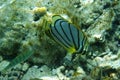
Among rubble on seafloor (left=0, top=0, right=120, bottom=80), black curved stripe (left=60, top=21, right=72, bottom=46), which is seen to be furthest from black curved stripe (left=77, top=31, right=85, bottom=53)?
rubble on seafloor (left=0, top=0, right=120, bottom=80)

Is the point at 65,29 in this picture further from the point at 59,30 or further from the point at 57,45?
the point at 57,45

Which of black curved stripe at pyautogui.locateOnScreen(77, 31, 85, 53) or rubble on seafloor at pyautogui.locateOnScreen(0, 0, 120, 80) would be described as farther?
rubble on seafloor at pyautogui.locateOnScreen(0, 0, 120, 80)

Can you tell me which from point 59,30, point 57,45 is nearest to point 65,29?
point 59,30

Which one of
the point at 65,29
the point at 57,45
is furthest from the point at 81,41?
the point at 57,45

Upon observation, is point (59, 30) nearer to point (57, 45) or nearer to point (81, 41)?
point (81, 41)

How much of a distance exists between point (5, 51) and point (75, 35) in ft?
6.32

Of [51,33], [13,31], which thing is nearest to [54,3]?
[13,31]

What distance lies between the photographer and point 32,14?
12.2 ft

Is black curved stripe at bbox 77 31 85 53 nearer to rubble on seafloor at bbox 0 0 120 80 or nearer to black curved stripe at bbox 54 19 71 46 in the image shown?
black curved stripe at bbox 54 19 71 46

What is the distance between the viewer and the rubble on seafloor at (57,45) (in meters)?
2.83

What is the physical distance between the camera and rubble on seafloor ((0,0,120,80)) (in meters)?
2.83

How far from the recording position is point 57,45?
3.05 meters

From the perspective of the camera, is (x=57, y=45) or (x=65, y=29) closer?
(x=65, y=29)

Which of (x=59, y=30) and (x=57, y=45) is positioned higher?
(x=59, y=30)
